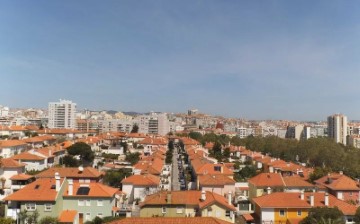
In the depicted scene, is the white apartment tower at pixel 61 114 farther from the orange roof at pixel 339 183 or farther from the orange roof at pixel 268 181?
the orange roof at pixel 339 183

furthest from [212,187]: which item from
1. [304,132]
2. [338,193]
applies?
[304,132]

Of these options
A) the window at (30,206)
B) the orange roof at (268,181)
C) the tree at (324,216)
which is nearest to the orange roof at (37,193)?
the window at (30,206)

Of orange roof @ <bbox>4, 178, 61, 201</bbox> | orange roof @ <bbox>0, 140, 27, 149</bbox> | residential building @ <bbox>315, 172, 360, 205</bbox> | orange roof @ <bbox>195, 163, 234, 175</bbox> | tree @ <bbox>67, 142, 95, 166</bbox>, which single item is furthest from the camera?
orange roof @ <bbox>0, 140, 27, 149</bbox>

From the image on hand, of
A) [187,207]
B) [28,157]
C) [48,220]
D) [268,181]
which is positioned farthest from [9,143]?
[187,207]

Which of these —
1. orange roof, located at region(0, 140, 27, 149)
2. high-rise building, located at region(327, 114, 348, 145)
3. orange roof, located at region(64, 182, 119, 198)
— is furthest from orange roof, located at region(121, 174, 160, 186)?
high-rise building, located at region(327, 114, 348, 145)

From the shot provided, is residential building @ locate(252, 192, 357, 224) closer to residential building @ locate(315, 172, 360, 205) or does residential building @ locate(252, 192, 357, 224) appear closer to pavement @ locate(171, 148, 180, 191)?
residential building @ locate(315, 172, 360, 205)

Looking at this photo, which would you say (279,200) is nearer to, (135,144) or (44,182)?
(44,182)
